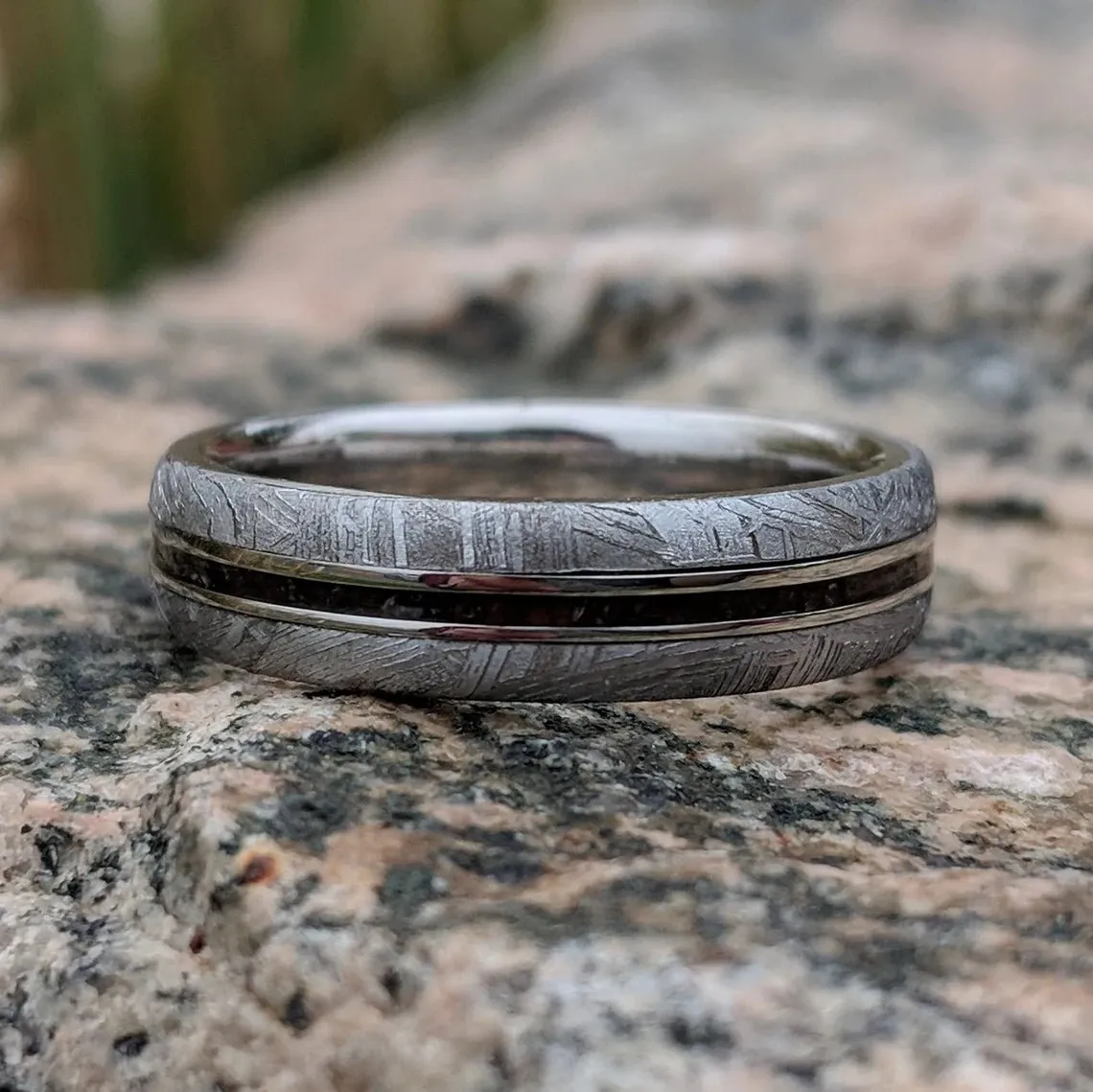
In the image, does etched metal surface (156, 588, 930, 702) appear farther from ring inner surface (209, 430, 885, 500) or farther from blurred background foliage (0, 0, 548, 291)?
blurred background foliage (0, 0, 548, 291)

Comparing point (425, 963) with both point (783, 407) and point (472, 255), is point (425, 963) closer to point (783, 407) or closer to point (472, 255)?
point (783, 407)

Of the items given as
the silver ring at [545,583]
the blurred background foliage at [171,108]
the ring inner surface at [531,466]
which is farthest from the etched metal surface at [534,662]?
the blurred background foliage at [171,108]

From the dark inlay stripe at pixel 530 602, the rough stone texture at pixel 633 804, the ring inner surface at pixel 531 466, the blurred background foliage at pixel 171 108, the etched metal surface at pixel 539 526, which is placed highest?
the blurred background foliage at pixel 171 108

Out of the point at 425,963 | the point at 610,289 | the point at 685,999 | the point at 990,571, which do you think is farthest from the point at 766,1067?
the point at 610,289

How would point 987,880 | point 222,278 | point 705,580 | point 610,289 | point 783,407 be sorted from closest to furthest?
point 987,880
point 705,580
point 783,407
point 610,289
point 222,278

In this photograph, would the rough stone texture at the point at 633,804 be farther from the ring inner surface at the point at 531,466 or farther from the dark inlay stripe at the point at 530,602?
the ring inner surface at the point at 531,466

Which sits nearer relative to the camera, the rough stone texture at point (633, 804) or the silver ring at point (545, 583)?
the rough stone texture at point (633, 804)

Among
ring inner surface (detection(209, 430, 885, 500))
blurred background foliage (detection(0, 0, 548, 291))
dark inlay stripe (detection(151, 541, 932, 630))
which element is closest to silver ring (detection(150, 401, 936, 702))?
dark inlay stripe (detection(151, 541, 932, 630))
